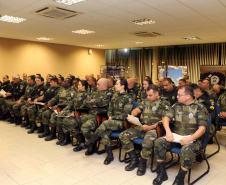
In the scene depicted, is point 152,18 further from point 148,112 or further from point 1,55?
point 1,55

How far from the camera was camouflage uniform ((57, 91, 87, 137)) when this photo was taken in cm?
436

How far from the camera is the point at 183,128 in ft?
10.2

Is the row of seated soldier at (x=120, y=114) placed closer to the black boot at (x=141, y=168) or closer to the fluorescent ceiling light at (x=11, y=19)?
the black boot at (x=141, y=168)

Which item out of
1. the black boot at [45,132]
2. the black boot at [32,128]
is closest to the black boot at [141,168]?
the black boot at [45,132]

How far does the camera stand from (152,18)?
17.8ft

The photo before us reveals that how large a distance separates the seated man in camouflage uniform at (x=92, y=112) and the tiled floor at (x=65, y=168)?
0.41 metres

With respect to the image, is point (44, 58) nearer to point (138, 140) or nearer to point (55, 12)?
point (55, 12)

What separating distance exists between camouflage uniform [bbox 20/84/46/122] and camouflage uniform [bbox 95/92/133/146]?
248cm

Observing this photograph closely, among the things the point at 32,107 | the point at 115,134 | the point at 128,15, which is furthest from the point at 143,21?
the point at 32,107

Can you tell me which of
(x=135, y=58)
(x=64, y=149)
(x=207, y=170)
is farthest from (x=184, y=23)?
(x=135, y=58)

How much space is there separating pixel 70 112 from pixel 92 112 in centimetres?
56

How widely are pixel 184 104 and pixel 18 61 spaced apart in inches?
349

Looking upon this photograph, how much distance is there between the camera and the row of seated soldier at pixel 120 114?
3.05 metres

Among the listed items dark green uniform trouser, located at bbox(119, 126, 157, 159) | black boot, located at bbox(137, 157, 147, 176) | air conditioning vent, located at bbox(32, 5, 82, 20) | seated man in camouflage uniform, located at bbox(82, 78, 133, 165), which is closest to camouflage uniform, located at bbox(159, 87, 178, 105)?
seated man in camouflage uniform, located at bbox(82, 78, 133, 165)
